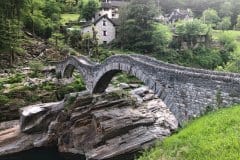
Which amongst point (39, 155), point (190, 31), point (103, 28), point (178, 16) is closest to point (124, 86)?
point (39, 155)

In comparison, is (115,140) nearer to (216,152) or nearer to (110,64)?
(110,64)

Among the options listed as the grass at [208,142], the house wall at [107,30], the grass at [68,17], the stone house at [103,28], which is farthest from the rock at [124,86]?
the grass at [208,142]

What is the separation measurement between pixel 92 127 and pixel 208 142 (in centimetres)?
2144

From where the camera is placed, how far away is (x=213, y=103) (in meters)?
25.5

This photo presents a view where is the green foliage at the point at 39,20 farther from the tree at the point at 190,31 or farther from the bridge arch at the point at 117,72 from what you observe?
the bridge arch at the point at 117,72

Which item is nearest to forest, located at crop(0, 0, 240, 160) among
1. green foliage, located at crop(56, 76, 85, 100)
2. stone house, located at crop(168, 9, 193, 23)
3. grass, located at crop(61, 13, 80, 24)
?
green foliage, located at crop(56, 76, 85, 100)

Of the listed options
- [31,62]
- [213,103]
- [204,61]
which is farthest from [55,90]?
[204,61]

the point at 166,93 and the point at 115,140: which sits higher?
the point at 166,93

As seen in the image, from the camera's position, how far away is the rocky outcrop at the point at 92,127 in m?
35.6

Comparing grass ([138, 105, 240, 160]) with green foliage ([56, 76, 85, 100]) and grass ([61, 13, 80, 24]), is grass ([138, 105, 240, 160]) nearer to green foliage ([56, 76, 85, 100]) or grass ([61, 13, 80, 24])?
green foliage ([56, 76, 85, 100])

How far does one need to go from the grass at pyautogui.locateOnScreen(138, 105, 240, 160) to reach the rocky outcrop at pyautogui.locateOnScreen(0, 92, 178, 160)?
1410cm

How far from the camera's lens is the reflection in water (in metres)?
38.1

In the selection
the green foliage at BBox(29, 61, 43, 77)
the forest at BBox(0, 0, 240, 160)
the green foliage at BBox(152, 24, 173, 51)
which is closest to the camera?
the forest at BBox(0, 0, 240, 160)

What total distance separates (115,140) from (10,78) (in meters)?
21.9
